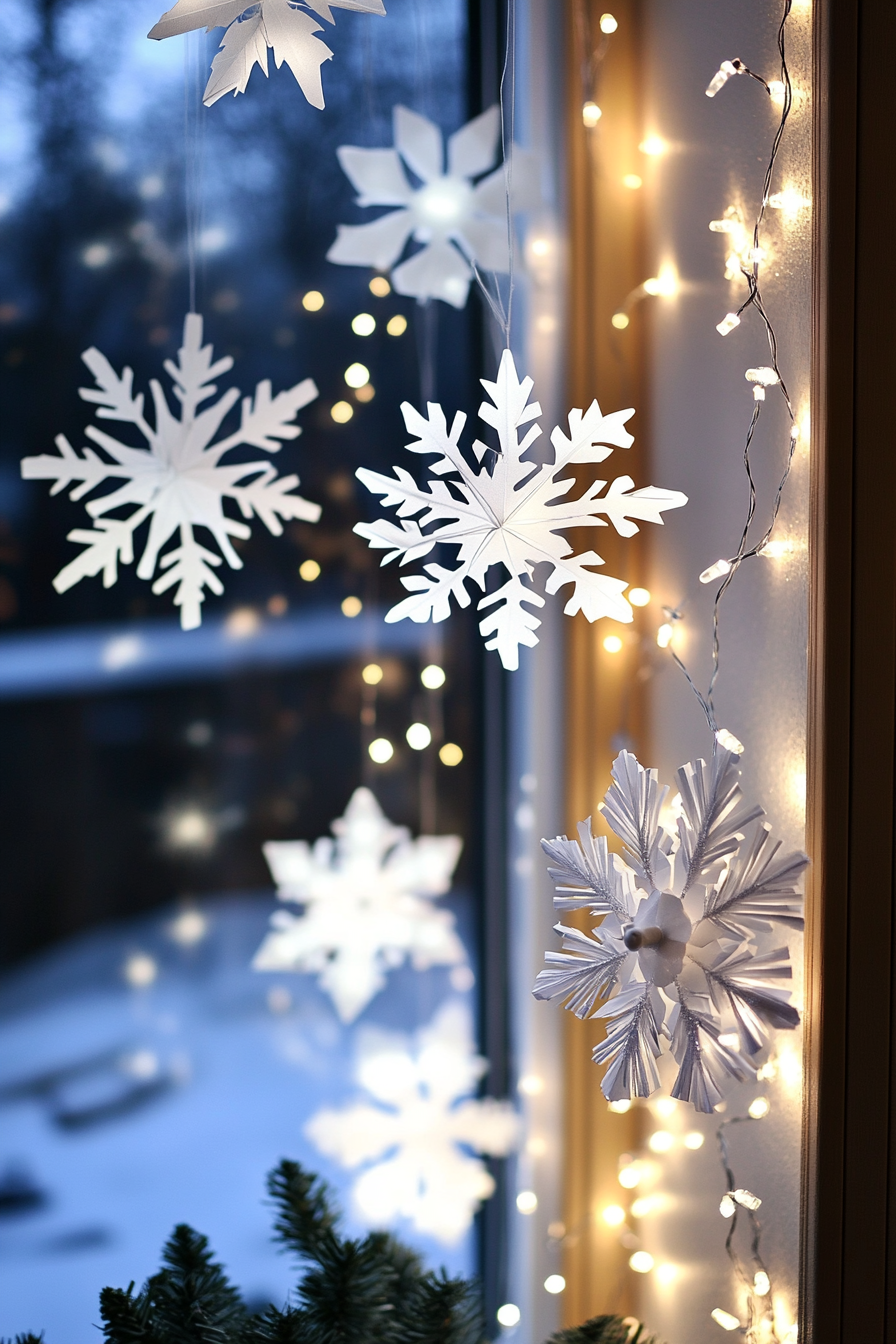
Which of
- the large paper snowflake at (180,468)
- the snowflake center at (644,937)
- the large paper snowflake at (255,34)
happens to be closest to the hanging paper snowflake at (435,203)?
the large paper snowflake at (180,468)

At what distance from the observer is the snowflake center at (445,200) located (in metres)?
1.15

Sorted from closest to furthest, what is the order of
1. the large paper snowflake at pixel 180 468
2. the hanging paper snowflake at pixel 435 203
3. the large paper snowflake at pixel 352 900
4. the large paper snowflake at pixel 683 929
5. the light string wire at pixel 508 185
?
the large paper snowflake at pixel 683 929
the light string wire at pixel 508 185
the large paper snowflake at pixel 180 468
the hanging paper snowflake at pixel 435 203
the large paper snowflake at pixel 352 900

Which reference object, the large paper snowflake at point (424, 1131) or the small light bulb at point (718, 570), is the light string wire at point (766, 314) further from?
the large paper snowflake at point (424, 1131)

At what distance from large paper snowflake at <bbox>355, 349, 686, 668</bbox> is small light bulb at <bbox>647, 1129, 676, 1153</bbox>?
0.63 meters

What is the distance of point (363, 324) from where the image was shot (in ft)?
4.40

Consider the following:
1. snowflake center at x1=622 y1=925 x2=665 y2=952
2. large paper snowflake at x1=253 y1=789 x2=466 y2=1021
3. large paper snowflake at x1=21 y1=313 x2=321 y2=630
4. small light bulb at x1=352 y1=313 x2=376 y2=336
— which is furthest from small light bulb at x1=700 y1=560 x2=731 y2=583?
small light bulb at x1=352 y1=313 x2=376 y2=336

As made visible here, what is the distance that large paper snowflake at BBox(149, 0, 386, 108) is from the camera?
0.73 metres

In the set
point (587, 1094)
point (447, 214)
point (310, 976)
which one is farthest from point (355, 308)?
point (587, 1094)

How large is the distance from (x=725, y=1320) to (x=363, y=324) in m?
1.25

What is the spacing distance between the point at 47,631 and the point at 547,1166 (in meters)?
0.99

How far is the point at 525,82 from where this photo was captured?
118cm

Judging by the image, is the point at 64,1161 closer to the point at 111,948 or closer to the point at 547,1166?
the point at 111,948

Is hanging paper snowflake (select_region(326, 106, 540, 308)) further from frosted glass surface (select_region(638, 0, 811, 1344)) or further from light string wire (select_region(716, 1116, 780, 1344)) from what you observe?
light string wire (select_region(716, 1116, 780, 1344))

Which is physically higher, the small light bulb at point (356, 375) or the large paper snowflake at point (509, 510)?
the small light bulb at point (356, 375)
